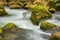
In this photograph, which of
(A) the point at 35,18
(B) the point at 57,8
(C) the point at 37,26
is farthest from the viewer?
(B) the point at 57,8

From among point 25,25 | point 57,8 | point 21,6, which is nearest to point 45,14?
point 25,25

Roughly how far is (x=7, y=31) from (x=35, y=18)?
11.2 feet

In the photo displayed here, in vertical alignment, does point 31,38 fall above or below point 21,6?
above

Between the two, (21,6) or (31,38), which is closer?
(31,38)

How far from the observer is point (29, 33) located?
36.9 ft

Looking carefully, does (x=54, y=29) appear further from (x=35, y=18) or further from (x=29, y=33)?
(x=35, y=18)

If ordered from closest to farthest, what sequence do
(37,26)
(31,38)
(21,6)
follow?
(31,38)
(37,26)
(21,6)

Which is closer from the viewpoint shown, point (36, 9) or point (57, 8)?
point (36, 9)

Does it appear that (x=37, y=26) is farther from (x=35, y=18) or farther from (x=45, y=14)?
(x=45, y=14)

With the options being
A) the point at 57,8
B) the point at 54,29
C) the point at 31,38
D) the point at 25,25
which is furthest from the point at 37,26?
the point at 57,8

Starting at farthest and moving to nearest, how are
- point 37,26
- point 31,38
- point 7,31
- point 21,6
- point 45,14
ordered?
1. point 21,6
2. point 45,14
3. point 37,26
4. point 7,31
5. point 31,38

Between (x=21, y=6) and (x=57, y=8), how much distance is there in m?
4.97

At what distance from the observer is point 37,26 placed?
1295 cm

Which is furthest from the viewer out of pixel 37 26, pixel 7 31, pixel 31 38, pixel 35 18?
pixel 35 18
